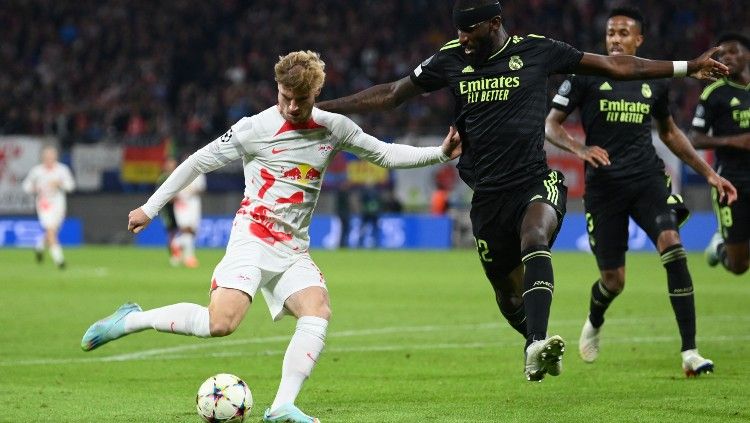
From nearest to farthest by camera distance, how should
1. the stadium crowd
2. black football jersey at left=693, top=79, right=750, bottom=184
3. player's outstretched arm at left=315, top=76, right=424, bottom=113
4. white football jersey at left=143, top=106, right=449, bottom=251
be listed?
white football jersey at left=143, top=106, right=449, bottom=251 → player's outstretched arm at left=315, top=76, right=424, bottom=113 → black football jersey at left=693, top=79, right=750, bottom=184 → the stadium crowd

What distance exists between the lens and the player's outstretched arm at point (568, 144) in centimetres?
848

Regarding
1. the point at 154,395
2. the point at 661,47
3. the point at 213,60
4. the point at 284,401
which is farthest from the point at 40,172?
the point at 284,401

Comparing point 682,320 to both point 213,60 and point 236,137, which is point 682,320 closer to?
point 236,137

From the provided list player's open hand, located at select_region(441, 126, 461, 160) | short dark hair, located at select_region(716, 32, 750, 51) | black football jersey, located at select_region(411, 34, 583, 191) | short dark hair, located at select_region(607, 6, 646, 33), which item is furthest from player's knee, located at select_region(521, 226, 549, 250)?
short dark hair, located at select_region(716, 32, 750, 51)

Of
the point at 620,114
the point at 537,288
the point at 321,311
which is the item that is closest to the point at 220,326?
the point at 321,311

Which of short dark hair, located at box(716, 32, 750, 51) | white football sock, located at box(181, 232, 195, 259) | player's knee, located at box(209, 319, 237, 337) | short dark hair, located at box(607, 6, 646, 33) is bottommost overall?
white football sock, located at box(181, 232, 195, 259)

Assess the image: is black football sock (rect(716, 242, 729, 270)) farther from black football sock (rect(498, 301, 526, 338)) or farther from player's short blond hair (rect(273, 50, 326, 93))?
player's short blond hair (rect(273, 50, 326, 93))

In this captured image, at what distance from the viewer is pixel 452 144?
25.4ft

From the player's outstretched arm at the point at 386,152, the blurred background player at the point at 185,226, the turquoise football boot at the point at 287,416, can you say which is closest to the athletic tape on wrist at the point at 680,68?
the player's outstretched arm at the point at 386,152

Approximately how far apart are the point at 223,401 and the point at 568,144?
3.58 meters

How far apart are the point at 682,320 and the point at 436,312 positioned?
5.88m

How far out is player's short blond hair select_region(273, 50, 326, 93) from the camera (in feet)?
22.7

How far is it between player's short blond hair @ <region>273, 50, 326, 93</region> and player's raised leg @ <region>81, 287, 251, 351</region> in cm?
122

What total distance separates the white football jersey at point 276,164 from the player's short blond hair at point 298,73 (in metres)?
0.31
